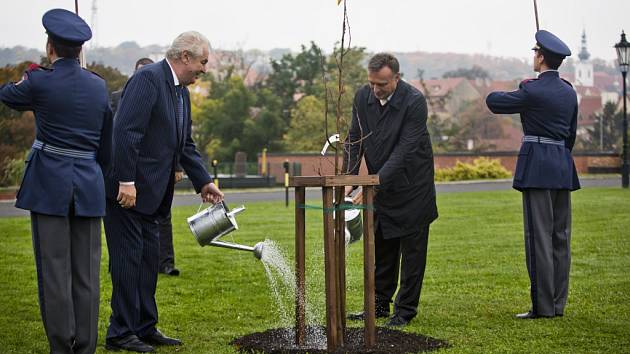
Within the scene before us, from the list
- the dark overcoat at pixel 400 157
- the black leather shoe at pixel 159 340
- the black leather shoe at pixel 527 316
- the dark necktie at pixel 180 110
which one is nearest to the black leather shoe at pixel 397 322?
the dark overcoat at pixel 400 157

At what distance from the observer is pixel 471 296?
9570 mm

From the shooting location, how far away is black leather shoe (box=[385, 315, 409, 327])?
8.00 metres

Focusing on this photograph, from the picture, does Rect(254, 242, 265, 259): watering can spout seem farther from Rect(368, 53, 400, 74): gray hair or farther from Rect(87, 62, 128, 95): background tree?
Rect(87, 62, 128, 95): background tree

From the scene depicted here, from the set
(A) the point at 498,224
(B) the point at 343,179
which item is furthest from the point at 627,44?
(B) the point at 343,179

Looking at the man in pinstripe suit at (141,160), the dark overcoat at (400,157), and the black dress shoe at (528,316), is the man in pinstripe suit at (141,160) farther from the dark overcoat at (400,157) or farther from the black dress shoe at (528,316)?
the black dress shoe at (528,316)

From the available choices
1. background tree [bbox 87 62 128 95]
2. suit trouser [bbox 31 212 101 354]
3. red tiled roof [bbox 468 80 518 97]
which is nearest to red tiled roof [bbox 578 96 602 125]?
red tiled roof [bbox 468 80 518 97]

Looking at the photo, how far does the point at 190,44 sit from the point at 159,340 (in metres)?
2.12

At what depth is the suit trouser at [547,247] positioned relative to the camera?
843 cm

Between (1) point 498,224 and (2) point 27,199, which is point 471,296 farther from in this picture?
(1) point 498,224

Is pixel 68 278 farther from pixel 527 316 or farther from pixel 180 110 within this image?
pixel 527 316

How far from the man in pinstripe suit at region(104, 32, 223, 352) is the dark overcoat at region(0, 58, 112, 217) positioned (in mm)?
666

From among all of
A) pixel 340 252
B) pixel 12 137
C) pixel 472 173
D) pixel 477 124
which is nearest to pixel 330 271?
pixel 340 252

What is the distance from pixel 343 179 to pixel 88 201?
1589 mm

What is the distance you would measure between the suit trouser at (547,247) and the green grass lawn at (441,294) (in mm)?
210
